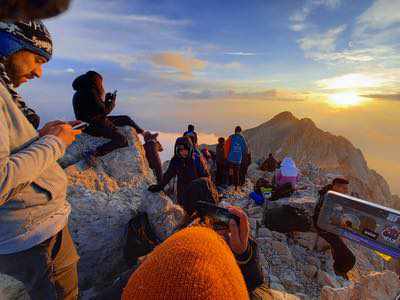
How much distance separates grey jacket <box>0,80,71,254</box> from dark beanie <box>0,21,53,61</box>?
9.4 inches

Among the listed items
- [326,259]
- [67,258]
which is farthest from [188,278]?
[326,259]

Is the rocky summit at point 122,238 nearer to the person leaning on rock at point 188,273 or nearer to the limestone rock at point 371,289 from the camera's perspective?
the limestone rock at point 371,289

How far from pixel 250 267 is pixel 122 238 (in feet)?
7.05

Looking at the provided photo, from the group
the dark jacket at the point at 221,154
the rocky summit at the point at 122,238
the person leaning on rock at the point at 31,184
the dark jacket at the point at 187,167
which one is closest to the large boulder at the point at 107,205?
the rocky summit at the point at 122,238

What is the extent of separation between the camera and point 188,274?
955 mm

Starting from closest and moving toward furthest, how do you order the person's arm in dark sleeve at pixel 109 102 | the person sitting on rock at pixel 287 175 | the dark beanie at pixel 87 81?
the dark beanie at pixel 87 81 → the person's arm in dark sleeve at pixel 109 102 → the person sitting on rock at pixel 287 175

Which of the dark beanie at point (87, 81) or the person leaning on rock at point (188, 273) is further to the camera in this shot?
the dark beanie at point (87, 81)

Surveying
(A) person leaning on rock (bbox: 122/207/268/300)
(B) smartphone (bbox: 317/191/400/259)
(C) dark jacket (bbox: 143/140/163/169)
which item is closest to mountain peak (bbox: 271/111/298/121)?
(C) dark jacket (bbox: 143/140/163/169)

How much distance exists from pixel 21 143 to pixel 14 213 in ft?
1.28

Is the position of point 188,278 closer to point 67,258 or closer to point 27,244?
point 27,244

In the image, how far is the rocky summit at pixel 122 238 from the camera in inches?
113

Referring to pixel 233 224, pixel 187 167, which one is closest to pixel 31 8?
pixel 233 224

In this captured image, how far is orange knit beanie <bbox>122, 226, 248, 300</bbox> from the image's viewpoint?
93 cm

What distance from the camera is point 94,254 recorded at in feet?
10.5
